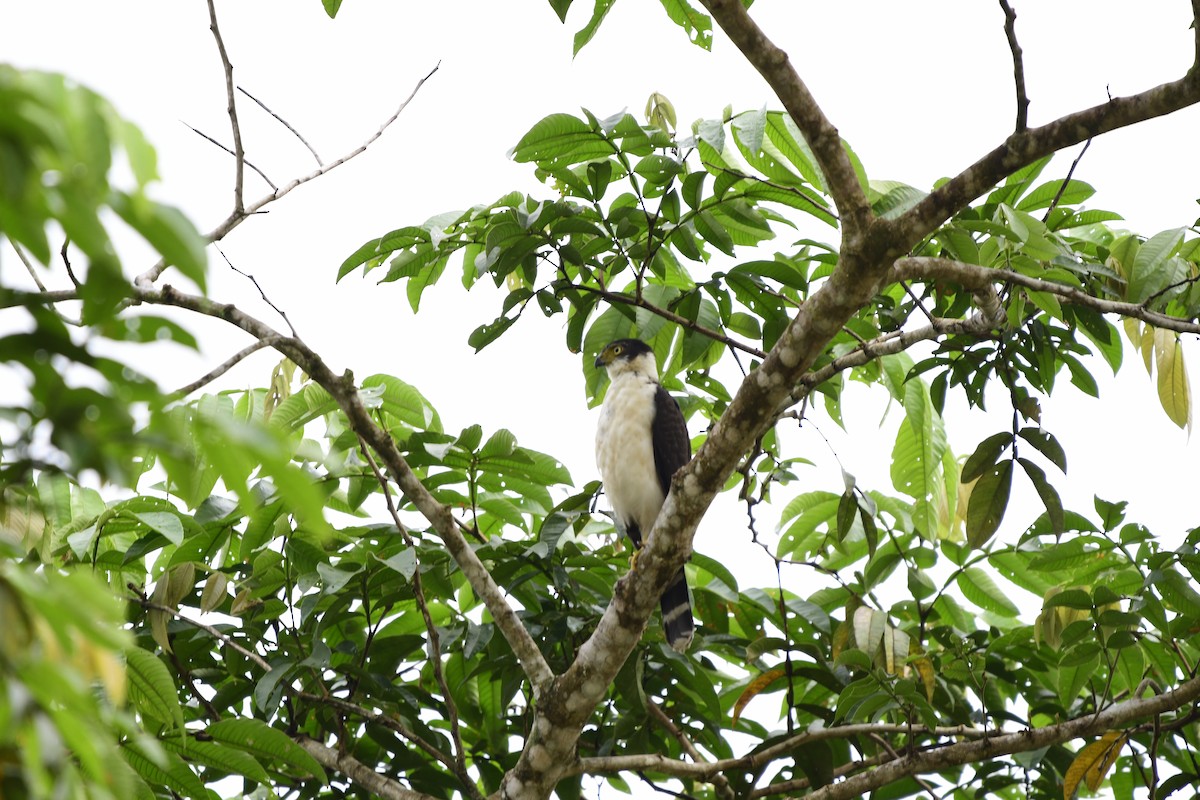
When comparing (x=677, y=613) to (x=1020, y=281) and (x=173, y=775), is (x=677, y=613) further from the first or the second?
(x=173, y=775)

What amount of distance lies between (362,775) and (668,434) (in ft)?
7.37

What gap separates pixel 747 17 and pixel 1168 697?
2.35 meters

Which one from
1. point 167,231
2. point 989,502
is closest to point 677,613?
point 989,502

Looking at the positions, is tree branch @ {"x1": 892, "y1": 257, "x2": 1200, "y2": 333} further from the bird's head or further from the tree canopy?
the bird's head

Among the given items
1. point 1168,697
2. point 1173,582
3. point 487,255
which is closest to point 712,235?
point 487,255

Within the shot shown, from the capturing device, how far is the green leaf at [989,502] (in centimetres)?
341

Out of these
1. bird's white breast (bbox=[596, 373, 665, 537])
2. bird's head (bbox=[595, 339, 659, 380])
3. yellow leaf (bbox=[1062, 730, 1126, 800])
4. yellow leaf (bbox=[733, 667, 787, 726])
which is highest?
bird's head (bbox=[595, 339, 659, 380])

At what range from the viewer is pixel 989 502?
135 inches

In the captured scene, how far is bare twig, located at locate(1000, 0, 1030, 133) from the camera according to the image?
96.2 inches

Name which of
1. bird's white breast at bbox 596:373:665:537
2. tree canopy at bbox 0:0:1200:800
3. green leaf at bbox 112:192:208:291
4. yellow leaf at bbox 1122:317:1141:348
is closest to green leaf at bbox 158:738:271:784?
tree canopy at bbox 0:0:1200:800

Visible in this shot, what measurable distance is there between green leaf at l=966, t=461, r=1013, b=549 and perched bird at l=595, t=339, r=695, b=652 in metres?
1.92

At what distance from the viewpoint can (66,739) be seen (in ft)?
3.05

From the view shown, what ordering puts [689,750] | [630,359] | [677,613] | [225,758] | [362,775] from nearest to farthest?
1. [225,758]
2. [362,775]
3. [689,750]
4. [677,613]
5. [630,359]

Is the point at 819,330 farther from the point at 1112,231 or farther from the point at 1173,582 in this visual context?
the point at 1112,231
